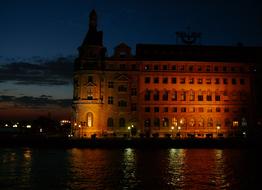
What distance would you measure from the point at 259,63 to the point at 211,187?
2937 inches

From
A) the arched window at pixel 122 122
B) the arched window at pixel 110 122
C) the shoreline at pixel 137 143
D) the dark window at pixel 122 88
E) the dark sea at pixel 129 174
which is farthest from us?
the dark window at pixel 122 88

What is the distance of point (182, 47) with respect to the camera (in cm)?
10381

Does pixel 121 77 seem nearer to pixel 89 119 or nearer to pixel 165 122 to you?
pixel 89 119

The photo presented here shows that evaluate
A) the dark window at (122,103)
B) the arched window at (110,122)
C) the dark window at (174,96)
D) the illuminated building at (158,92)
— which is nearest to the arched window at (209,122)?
the illuminated building at (158,92)

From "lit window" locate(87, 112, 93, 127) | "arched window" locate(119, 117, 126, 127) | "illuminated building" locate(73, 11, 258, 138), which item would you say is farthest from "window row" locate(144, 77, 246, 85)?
"lit window" locate(87, 112, 93, 127)

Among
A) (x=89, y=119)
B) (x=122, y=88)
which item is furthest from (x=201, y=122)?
(x=89, y=119)

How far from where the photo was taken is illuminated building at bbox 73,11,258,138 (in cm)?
9625

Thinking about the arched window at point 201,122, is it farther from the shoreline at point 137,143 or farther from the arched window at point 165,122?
the shoreline at point 137,143

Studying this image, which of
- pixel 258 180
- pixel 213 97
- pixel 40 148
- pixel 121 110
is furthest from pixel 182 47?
pixel 258 180

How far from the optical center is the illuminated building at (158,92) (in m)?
96.2

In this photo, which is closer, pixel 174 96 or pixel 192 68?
pixel 174 96

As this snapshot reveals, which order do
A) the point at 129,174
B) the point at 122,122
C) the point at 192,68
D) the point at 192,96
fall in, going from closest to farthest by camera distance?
the point at 129,174 < the point at 122,122 < the point at 192,96 < the point at 192,68

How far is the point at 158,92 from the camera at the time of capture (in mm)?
98938

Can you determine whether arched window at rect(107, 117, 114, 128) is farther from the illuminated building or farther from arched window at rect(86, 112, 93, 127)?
arched window at rect(86, 112, 93, 127)
